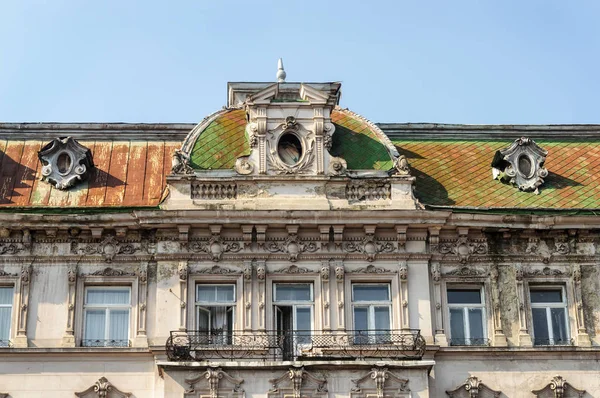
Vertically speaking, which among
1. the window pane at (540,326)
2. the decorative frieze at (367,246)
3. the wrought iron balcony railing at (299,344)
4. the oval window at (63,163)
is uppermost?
the oval window at (63,163)

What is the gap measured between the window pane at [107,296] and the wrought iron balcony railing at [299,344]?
6.22 ft

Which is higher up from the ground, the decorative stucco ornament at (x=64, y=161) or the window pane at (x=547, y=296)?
the decorative stucco ornament at (x=64, y=161)

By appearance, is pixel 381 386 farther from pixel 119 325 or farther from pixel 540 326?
pixel 119 325

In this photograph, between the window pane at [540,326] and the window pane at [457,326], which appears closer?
the window pane at [457,326]

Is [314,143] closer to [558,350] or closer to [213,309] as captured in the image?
[213,309]

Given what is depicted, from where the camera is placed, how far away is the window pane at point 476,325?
114 ft

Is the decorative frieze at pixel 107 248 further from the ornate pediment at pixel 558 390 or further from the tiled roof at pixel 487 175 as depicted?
the ornate pediment at pixel 558 390

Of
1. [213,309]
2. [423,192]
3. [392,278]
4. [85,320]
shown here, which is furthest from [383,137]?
[85,320]

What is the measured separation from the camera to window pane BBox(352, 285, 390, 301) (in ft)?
115

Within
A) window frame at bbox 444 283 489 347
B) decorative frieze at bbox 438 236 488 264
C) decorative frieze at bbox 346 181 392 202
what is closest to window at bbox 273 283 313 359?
decorative frieze at bbox 346 181 392 202

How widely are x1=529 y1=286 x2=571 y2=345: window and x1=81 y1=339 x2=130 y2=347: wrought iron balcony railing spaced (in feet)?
35.0

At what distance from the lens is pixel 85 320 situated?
114 ft

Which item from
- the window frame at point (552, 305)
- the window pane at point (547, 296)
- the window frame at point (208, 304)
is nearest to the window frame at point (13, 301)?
the window frame at point (208, 304)

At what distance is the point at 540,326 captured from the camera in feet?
116
